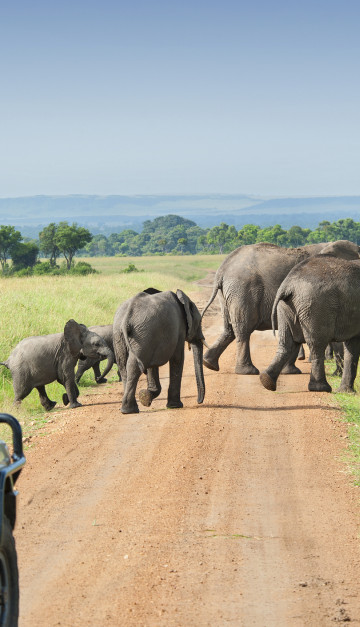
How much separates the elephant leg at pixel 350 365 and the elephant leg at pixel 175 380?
2.90 m

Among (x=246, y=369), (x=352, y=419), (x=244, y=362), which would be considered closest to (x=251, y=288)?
(x=244, y=362)

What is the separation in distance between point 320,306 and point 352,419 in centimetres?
239

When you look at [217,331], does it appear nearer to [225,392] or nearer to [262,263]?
[262,263]

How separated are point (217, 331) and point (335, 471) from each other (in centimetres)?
1404

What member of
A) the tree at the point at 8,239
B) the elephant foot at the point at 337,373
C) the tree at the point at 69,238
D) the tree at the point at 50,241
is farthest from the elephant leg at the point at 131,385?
the tree at the point at 50,241

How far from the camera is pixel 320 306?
1228 centimetres

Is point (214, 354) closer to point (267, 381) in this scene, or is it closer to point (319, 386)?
point (267, 381)

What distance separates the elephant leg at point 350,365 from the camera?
12.7 meters

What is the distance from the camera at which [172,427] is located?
9711 millimetres

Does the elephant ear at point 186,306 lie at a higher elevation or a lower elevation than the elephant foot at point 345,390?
higher

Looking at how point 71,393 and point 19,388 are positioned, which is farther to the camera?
point 19,388

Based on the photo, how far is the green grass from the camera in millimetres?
8133

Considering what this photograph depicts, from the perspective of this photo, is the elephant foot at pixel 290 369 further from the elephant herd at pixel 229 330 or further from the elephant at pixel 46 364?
the elephant at pixel 46 364

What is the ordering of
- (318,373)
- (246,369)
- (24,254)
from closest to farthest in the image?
(318,373) → (246,369) → (24,254)
